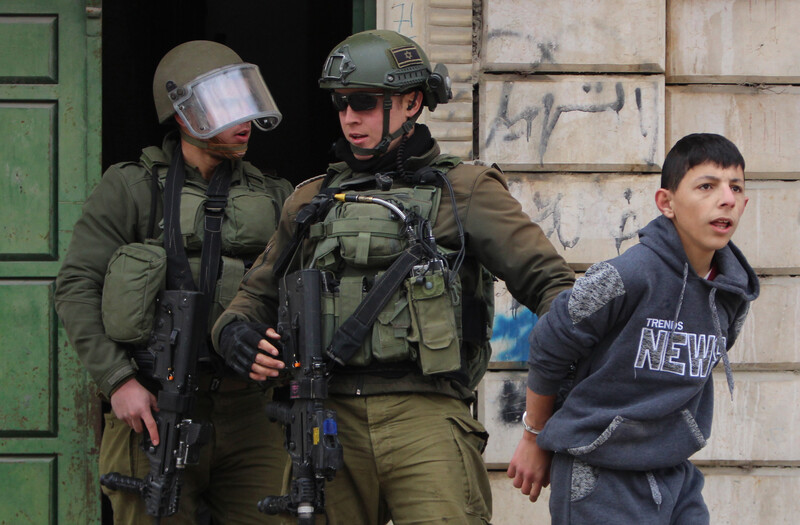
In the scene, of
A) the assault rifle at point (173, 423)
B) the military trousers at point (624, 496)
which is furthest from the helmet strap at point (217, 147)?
the military trousers at point (624, 496)

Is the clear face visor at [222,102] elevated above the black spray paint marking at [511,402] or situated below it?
above

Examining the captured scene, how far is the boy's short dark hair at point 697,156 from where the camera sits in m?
2.56

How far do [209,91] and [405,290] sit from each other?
1.34 m

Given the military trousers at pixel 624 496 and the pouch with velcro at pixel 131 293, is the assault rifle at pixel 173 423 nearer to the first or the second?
the pouch with velcro at pixel 131 293

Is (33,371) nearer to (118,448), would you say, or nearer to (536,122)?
(118,448)

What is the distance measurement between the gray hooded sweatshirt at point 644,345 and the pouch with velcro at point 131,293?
1460 millimetres

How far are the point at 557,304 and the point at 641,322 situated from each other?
206 mm

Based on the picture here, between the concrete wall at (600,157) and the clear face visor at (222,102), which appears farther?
the concrete wall at (600,157)

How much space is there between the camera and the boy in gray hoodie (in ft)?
8.34

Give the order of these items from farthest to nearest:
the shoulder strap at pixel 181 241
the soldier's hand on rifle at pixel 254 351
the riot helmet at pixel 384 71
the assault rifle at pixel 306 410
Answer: the shoulder strap at pixel 181 241
the riot helmet at pixel 384 71
the soldier's hand on rifle at pixel 254 351
the assault rifle at pixel 306 410

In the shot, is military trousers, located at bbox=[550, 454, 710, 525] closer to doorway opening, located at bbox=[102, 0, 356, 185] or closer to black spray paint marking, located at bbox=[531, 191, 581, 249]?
black spray paint marking, located at bbox=[531, 191, 581, 249]

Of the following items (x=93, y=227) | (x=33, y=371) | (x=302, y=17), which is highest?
(x=302, y=17)

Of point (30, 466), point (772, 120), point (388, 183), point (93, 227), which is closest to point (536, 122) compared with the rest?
point (772, 120)

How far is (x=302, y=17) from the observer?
27.9ft
